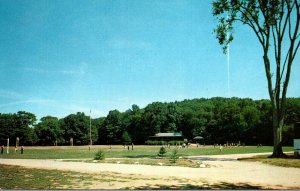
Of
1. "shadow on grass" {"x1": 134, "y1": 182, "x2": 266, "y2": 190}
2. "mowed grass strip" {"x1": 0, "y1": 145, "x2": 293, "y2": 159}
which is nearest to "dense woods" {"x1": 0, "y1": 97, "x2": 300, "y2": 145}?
"mowed grass strip" {"x1": 0, "y1": 145, "x2": 293, "y2": 159}

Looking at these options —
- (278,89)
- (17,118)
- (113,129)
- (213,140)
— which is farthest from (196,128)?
(278,89)

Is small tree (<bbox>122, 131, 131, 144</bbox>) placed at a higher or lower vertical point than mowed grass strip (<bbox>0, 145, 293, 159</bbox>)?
lower

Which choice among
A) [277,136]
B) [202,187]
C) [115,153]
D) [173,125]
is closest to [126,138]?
[173,125]

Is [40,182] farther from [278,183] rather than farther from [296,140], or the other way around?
[296,140]

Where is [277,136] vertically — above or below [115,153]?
above

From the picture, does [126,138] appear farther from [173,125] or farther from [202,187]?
[202,187]

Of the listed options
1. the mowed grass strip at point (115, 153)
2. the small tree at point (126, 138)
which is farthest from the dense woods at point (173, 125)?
the mowed grass strip at point (115, 153)

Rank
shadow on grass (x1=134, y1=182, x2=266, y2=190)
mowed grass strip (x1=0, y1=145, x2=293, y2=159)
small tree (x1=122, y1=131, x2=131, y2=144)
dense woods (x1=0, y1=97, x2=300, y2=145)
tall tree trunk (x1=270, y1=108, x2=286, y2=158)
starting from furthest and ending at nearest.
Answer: small tree (x1=122, y1=131, x2=131, y2=144) < dense woods (x1=0, y1=97, x2=300, y2=145) < mowed grass strip (x1=0, y1=145, x2=293, y2=159) < tall tree trunk (x1=270, y1=108, x2=286, y2=158) < shadow on grass (x1=134, y1=182, x2=266, y2=190)

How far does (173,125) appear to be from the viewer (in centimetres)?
12938

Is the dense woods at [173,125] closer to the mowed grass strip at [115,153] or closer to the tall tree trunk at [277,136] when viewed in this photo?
the mowed grass strip at [115,153]

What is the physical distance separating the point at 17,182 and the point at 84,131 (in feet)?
342

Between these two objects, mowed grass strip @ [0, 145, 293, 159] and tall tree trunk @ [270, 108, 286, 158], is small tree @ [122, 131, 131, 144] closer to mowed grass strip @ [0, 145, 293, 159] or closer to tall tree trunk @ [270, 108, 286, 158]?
mowed grass strip @ [0, 145, 293, 159]

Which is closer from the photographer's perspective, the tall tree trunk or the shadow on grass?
the shadow on grass

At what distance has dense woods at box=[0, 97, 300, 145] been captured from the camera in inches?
3716
